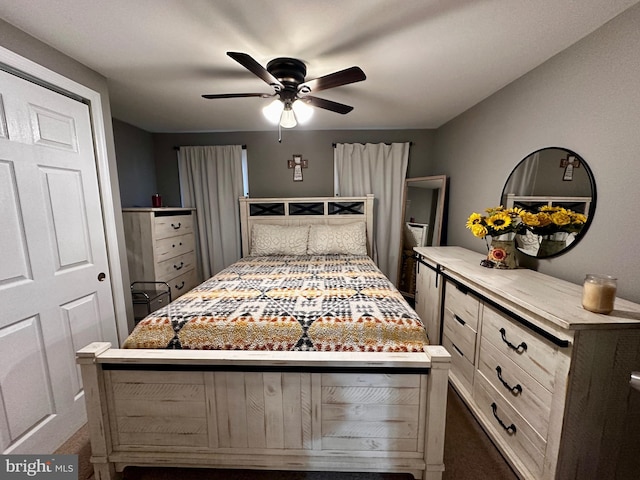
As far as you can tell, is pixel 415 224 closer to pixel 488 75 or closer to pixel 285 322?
pixel 488 75

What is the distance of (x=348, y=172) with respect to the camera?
3.44 metres

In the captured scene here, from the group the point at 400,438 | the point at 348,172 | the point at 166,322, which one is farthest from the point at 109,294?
the point at 348,172

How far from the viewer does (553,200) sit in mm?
1605

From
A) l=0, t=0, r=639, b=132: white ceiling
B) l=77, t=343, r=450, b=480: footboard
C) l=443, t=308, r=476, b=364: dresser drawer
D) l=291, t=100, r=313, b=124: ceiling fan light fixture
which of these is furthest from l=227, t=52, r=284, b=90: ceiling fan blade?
l=443, t=308, r=476, b=364: dresser drawer

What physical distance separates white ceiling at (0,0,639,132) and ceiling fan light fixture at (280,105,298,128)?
310 millimetres

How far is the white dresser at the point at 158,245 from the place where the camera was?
2.61 metres

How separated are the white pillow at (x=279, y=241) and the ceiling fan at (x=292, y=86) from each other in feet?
4.76

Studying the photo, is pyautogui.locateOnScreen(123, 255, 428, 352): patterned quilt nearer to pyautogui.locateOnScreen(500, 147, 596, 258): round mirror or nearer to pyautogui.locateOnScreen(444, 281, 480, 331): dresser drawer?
pyautogui.locateOnScreen(444, 281, 480, 331): dresser drawer

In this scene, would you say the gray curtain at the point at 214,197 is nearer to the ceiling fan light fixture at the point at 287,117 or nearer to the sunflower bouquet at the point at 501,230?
the ceiling fan light fixture at the point at 287,117

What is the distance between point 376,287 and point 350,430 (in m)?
0.91

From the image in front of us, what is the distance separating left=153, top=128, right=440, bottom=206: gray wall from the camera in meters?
3.44

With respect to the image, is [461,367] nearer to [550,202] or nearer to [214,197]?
[550,202]

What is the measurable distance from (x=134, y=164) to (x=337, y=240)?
2593mm

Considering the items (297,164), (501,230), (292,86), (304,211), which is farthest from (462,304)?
(297,164)
